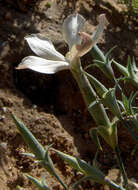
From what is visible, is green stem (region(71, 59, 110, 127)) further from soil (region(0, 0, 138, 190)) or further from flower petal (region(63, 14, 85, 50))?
soil (region(0, 0, 138, 190))

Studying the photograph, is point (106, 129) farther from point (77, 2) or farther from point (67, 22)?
point (77, 2)

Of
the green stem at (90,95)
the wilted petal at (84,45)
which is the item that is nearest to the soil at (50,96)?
the green stem at (90,95)

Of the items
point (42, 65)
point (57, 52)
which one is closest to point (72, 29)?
point (57, 52)

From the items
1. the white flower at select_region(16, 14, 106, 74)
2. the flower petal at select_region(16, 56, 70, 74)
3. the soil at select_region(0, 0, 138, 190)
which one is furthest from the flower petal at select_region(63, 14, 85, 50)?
the soil at select_region(0, 0, 138, 190)

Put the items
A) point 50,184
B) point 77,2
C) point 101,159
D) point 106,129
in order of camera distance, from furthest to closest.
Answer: point 77,2 < point 101,159 < point 50,184 < point 106,129

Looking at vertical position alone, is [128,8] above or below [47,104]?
above

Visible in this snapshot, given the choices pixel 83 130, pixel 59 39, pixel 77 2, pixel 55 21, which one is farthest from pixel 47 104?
pixel 77 2

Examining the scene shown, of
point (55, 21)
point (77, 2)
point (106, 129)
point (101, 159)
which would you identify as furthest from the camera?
point (77, 2)
